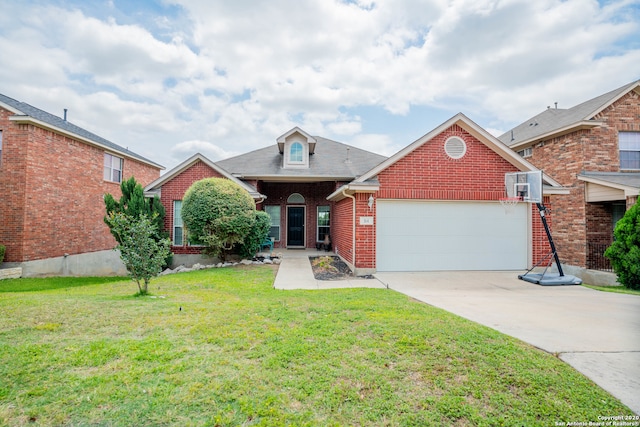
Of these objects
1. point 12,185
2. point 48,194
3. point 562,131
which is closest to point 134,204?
point 48,194

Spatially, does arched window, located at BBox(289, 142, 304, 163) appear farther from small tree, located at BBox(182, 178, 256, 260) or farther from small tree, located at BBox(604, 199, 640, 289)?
small tree, located at BBox(604, 199, 640, 289)

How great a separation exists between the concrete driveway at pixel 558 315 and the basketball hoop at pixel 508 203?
2.29 metres

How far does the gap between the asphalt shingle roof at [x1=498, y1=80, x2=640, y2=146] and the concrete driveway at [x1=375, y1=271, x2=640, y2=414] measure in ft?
26.9

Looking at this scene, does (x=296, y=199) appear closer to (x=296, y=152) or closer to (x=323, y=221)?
(x=323, y=221)

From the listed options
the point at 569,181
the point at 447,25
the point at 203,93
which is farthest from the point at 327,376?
the point at 203,93

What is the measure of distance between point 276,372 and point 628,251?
11368 millimetres

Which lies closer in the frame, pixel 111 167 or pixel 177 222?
pixel 177 222

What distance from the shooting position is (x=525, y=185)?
30.9ft

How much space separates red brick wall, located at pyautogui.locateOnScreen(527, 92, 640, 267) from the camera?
41.4 ft

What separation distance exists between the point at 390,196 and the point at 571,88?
41.5 feet

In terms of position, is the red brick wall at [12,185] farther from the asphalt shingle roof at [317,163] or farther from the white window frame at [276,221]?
the white window frame at [276,221]

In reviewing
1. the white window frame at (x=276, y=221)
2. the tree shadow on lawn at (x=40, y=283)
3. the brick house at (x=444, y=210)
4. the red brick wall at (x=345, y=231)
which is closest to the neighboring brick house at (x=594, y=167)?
the brick house at (x=444, y=210)

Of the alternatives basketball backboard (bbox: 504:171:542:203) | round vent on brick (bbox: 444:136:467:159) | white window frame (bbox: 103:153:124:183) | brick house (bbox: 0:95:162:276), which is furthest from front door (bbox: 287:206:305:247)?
white window frame (bbox: 103:153:124:183)

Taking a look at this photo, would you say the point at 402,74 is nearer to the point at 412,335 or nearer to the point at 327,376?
the point at 412,335
